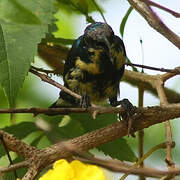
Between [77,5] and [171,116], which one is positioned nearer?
[171,116]

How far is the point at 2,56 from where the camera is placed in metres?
0.97

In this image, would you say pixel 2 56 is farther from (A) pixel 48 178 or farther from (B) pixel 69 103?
(B) pixel 69 103

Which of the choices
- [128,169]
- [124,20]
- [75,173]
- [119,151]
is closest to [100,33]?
[124,20]

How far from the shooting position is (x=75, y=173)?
0.74m

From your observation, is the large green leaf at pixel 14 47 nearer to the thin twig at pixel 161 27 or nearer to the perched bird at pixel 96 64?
the thin twig at pixel 161 27

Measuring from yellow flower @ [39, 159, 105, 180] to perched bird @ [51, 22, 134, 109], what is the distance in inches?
34.1

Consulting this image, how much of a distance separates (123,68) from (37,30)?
2.67 feet

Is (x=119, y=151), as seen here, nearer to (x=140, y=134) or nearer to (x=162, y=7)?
(x=140, y=134)

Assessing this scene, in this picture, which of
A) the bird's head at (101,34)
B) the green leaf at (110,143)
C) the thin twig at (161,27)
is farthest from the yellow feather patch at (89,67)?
the thin twig at (161,27)

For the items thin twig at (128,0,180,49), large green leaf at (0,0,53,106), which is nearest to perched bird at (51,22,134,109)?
large green leaf at (0,0,53,106)

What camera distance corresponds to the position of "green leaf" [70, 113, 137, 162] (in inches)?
53.0

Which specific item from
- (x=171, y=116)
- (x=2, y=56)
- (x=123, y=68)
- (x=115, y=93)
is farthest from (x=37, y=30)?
(x=115, y=93)

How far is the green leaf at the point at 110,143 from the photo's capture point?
1347 mm

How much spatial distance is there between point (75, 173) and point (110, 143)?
2.08ft
